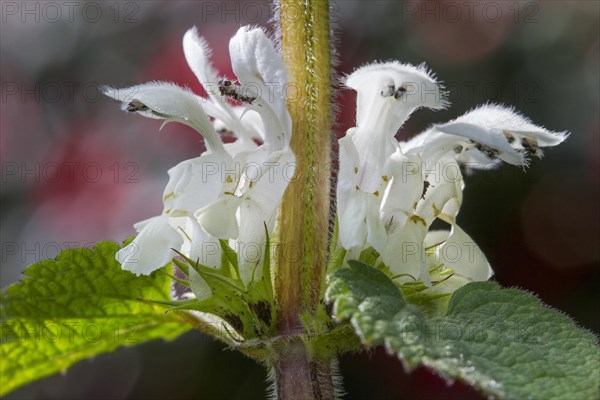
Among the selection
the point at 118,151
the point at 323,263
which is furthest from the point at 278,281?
the point at 118,151

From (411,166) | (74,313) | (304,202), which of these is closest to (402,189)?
(411,166)

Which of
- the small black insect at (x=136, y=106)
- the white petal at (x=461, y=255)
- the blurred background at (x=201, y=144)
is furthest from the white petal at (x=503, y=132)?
the blurred background at (x=201, y=144)

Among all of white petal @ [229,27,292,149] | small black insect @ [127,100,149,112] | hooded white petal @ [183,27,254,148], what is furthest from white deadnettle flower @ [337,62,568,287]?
small black insect @ [127,100,149,112]

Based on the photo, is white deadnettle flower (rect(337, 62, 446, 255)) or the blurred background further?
the blurred background

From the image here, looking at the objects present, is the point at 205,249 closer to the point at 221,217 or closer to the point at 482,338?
the point at 221,217

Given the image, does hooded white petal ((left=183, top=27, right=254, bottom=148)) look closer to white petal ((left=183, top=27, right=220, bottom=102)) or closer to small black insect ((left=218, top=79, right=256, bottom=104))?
white petal ((left=183, top=27, right=220, bottom=102))

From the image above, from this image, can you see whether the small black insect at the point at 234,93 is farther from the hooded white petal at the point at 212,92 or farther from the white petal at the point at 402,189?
the white petal at the point at 402,189
